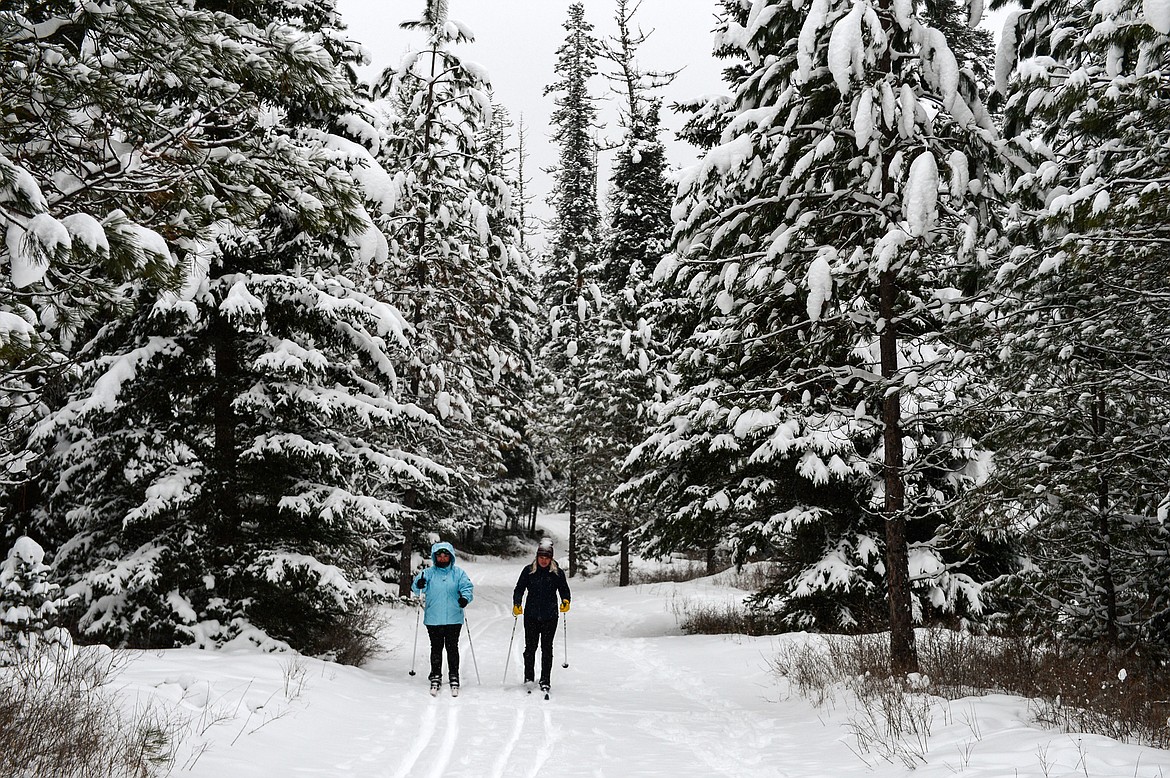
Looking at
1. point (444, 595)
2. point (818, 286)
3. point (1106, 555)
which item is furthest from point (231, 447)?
point (1106, 555)

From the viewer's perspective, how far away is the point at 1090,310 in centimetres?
710

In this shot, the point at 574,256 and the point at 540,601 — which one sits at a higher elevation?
the point at 574,256

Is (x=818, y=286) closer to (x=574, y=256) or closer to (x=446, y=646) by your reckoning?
(x=446, y=646)

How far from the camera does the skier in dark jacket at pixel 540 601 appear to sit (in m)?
10.9

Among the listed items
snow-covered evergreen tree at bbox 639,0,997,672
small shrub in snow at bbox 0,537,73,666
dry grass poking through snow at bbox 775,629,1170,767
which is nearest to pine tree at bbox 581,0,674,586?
snow-covered evergreen tree at bbox 639,0,997,672

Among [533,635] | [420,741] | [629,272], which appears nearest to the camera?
[420,741]

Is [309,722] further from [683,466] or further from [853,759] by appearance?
[683,466]

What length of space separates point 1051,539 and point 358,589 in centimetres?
880

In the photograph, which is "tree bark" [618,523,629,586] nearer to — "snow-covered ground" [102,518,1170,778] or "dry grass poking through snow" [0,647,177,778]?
"snow-covered ground" [102,518,1170,778]

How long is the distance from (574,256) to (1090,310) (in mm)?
25876

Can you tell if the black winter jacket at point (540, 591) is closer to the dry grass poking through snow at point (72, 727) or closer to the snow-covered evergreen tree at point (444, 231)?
the dry grass poking through snow at point (72, 727)

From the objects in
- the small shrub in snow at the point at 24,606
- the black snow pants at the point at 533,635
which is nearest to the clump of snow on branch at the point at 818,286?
the black snow pants at the point at 533,635

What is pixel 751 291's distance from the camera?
9492 millimetres

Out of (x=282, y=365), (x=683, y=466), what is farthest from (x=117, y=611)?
(x=683, y=466)
